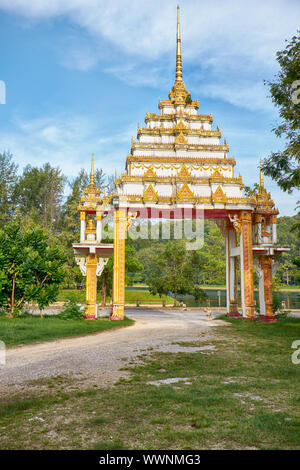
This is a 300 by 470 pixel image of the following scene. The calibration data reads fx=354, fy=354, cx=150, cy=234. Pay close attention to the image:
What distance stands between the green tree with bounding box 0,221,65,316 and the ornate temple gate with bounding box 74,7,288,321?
2150mm

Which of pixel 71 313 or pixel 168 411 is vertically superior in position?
pixel 168 411

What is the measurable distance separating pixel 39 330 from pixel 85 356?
4445 mm

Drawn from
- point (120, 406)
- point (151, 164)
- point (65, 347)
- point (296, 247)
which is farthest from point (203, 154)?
point (296, 247)

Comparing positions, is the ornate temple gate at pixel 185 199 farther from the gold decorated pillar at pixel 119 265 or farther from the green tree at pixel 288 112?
the green tree at pixel 288 112

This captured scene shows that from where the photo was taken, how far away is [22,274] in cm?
1673

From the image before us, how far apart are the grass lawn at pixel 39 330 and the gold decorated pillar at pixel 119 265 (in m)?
1.16

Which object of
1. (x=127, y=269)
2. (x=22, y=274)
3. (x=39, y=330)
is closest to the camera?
(x=39, y=330)

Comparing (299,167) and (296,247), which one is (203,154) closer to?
(299,167)

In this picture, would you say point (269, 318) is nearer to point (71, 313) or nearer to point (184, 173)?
point (184, 173)

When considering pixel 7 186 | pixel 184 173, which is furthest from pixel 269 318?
pixel 7 186

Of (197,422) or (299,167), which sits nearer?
(197,422)

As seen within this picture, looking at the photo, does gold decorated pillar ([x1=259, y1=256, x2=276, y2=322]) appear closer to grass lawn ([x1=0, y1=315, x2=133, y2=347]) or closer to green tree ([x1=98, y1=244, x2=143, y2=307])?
grass lawn ([x1=0, y1=315, x2=133, y2=347])
